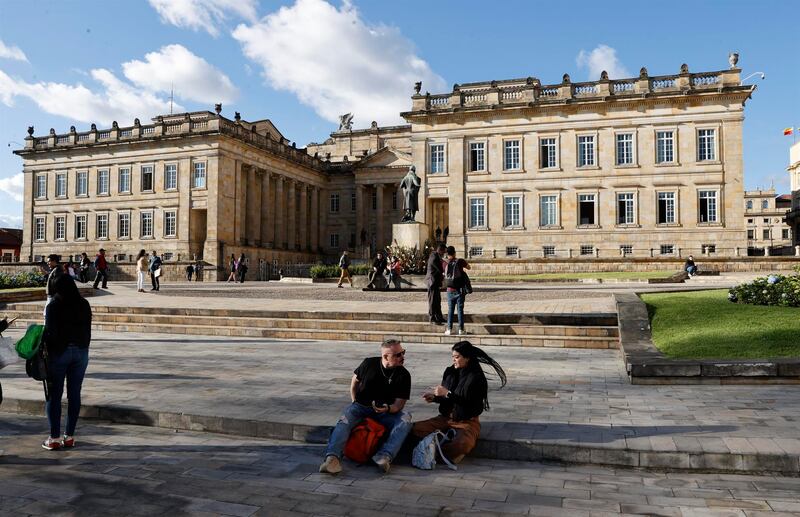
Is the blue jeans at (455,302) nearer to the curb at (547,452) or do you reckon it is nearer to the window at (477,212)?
the curb at (547,452)

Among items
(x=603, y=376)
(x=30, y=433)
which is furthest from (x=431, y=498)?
(x=603, y=376)

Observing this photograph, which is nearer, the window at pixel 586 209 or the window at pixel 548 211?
the window at pixel 586 209

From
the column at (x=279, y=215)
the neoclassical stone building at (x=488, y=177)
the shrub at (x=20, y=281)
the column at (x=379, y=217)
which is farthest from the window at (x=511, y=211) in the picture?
the shrub at (x=20, y=281)

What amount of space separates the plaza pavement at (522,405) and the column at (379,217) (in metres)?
49.2

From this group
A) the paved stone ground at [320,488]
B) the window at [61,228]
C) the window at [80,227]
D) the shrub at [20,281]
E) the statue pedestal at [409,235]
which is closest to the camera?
the paved stone ground at [320,488]

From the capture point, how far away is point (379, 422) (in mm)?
5488

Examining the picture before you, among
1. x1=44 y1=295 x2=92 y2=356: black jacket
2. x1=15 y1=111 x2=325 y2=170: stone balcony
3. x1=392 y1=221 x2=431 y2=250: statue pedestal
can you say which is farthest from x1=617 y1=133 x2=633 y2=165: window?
x1=44 y1=295 x2=92 y2=356: black jacket

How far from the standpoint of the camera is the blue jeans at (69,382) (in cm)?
571

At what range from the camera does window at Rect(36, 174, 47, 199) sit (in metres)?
56.0

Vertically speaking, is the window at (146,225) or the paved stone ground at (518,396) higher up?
the window at (146,225)

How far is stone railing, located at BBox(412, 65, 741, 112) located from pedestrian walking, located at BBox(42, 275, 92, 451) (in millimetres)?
41721

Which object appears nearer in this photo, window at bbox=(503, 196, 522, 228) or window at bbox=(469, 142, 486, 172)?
window at bbox=(503, 196, 522, 228)

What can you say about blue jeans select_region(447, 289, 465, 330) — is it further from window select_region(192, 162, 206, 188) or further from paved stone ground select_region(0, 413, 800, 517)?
window select_region(192, 162, 206, 188)

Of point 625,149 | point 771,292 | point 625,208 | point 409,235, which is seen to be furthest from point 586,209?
point 771,292
